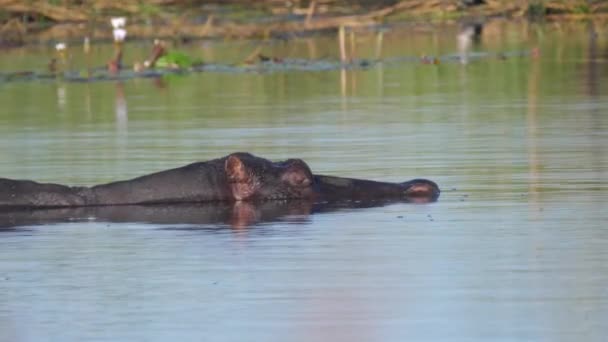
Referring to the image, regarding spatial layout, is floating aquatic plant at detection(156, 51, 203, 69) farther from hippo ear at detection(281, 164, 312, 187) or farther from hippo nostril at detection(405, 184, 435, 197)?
hippo nostril at detection(405, 184, 435, 197)

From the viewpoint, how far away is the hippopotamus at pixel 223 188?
11086 millimetres

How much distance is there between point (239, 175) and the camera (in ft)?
36.7

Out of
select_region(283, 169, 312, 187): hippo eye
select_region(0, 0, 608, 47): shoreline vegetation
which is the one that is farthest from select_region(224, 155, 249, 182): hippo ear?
select_region(0, 0, 608, 47): shoreline vegetation

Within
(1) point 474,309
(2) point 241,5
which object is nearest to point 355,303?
(1) point 474,309

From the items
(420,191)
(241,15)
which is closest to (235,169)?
(420,191)

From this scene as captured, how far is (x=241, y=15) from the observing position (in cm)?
3856

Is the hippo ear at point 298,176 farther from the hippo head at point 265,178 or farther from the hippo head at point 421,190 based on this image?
the hippo head at point 421,190

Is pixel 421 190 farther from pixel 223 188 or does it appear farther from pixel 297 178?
pixel 223 188

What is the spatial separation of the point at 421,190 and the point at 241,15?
27891mm

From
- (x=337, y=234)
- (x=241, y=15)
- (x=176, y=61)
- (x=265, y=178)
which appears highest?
(x=241, y=15)

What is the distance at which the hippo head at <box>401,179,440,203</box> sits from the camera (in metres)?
10.9

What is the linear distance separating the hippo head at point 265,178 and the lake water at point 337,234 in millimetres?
429

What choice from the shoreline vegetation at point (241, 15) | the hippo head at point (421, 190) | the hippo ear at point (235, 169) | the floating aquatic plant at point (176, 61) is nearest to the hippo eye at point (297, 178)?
the hippo ear at point (235, 169)

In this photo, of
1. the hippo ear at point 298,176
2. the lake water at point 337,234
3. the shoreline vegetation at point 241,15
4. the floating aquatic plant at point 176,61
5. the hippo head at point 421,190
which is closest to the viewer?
the lake water at point 337,234
